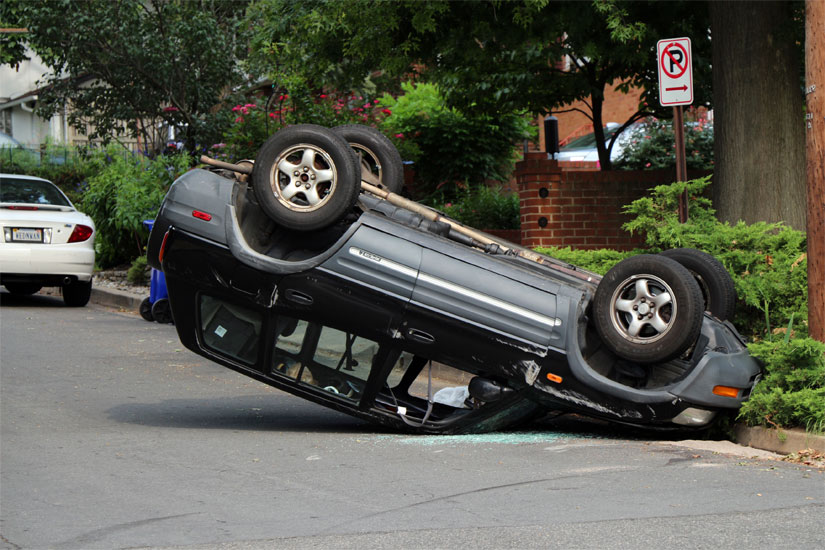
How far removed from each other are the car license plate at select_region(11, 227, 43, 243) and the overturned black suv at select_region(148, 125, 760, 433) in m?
8.09

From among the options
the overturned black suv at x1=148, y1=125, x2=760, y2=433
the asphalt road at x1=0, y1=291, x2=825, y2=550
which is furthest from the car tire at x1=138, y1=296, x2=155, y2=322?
the overturned black suv at x1=148, y1=125, x2=760, y2=433

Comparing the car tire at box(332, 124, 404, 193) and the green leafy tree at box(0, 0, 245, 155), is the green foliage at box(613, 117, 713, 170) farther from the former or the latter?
the car tire at box(332, 124, 404, 193)

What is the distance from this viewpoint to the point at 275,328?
7.54m

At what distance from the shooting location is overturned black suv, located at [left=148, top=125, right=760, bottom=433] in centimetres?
721

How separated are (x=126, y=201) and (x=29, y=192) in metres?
2.34

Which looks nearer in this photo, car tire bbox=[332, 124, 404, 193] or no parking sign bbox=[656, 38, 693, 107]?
car tire bbox=[332, 124, 404, 193]

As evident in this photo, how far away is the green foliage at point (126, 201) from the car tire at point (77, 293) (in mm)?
2018

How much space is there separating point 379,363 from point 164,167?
1292cm

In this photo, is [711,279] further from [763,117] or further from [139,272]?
[139,272]

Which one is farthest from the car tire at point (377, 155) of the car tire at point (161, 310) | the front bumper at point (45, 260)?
the front bumper at point (45, 260)

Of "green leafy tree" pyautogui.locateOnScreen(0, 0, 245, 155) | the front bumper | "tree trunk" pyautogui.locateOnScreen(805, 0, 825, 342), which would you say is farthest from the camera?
"green leafy tree" pyautogui.locateOnScreen(0, 0, 245, 155)

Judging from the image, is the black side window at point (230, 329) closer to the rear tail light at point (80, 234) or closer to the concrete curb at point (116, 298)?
the rear tail light at point (80, 234)

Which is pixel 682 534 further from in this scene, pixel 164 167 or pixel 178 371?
pixel 164 167

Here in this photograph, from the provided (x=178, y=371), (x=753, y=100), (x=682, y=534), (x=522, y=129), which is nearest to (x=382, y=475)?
(x=682, y=534)
